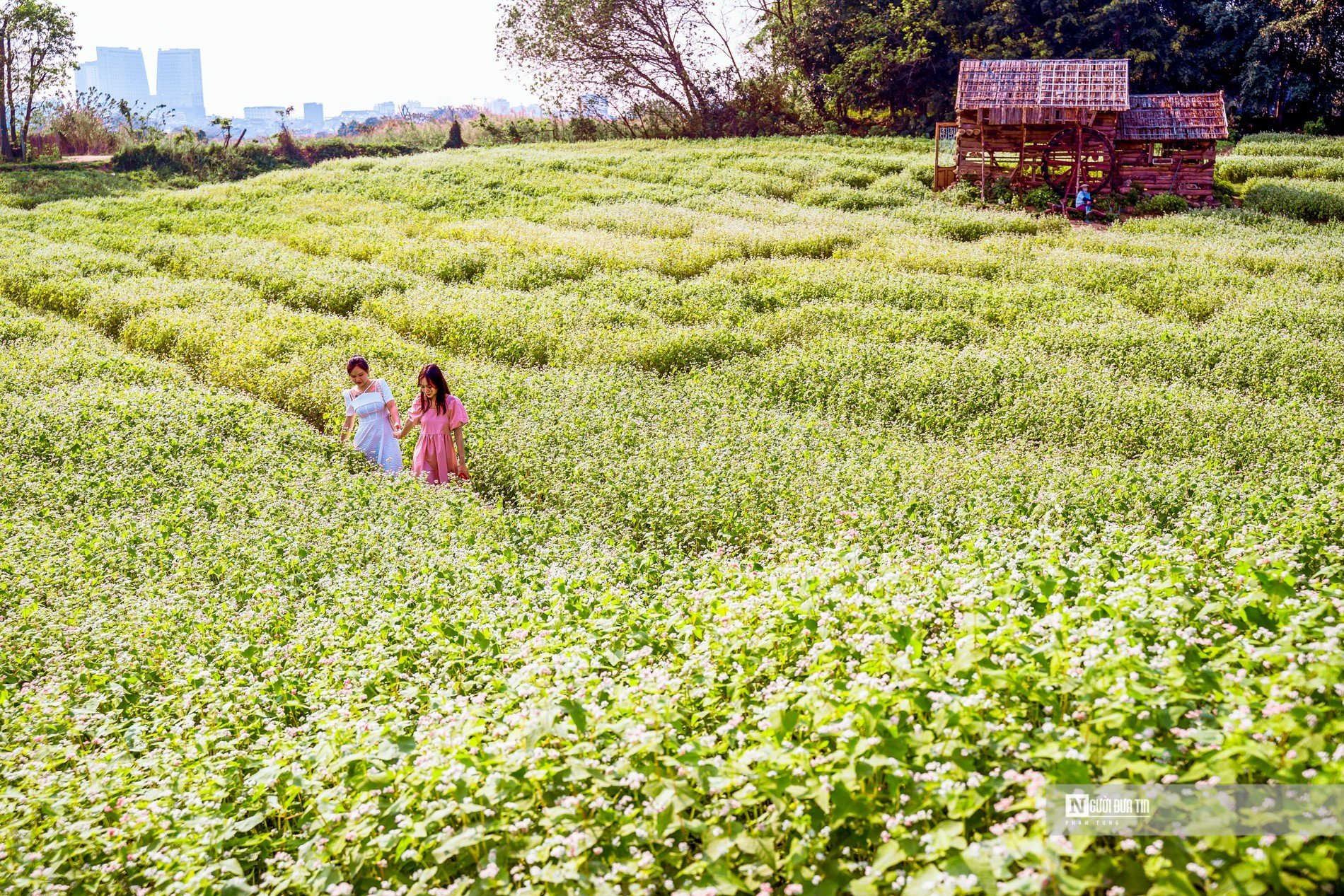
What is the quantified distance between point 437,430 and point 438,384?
1.82 ft

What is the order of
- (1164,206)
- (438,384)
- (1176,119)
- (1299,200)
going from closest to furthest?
(438,384)
(1299,200)
(1164,206)
(1176,119)

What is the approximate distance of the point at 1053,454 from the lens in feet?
33.7

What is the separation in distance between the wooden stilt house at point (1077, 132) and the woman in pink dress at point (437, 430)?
80.7 feet

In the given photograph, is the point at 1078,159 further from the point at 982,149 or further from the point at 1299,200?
the point at 1299,200

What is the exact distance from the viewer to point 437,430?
10.6 m

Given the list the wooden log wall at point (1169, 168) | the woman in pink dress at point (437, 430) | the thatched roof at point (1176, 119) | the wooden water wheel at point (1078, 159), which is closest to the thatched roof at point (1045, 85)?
the wooden water wheel at point (1078, 159)

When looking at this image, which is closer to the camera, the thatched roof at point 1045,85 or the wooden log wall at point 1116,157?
the thatched roof at point 1045,85

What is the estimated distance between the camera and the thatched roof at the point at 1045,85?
29.3m

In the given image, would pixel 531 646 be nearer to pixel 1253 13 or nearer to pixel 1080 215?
pixel 1080 215

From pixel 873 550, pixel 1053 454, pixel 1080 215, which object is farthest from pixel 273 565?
Answer: pixel 1080 215

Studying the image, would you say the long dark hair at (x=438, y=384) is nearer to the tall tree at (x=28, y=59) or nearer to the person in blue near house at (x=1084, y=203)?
the person in blue near house at (x=1084, y=203)

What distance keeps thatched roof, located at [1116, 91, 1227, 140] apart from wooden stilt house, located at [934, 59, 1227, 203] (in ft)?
0.11
